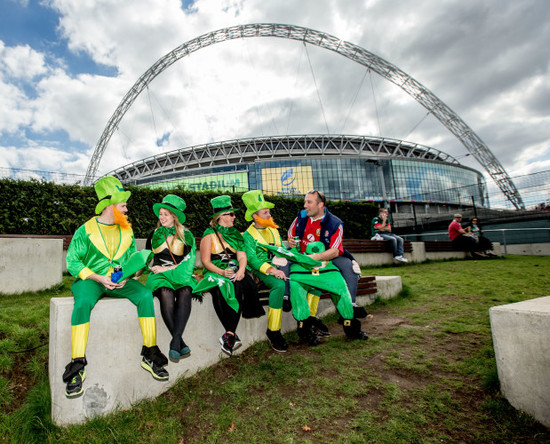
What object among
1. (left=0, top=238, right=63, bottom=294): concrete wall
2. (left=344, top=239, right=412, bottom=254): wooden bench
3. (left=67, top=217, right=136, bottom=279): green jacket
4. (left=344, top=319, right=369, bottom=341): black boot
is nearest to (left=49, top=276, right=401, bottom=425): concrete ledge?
(left=67, top=217, right=136, bottom=279): green jacket

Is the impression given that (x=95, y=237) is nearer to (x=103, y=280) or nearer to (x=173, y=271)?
(x=103, y=280)

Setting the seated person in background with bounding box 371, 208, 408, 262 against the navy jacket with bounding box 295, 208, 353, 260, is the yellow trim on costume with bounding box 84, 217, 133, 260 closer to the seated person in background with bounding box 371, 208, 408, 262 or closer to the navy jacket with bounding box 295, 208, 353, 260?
the navy jacket with bounding box 295, 208, 353, 260

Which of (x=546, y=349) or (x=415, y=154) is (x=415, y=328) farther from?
(x=415, y=154)

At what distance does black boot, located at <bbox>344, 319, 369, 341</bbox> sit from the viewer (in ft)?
11.8

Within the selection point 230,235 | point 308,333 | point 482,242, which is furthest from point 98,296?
point 482,242

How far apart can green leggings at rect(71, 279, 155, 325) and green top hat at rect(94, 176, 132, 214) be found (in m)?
0.76

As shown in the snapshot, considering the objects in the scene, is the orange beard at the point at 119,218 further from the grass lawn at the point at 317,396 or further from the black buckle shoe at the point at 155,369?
the grass lawn at the point at 317,396

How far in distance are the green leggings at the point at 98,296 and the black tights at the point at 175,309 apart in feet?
0.38

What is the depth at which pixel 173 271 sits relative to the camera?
3059 millimetres

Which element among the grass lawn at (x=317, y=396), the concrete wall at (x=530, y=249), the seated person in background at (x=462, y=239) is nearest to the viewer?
the grass lawn at (x=317, y=396)

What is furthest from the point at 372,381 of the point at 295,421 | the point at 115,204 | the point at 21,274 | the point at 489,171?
the point at 489,171

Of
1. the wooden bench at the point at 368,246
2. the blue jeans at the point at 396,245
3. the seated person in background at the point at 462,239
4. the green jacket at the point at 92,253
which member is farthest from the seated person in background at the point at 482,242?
the green jacket at the point at 92,253

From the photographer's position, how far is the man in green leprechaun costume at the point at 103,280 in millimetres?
2473

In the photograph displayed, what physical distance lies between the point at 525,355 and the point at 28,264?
703cm
